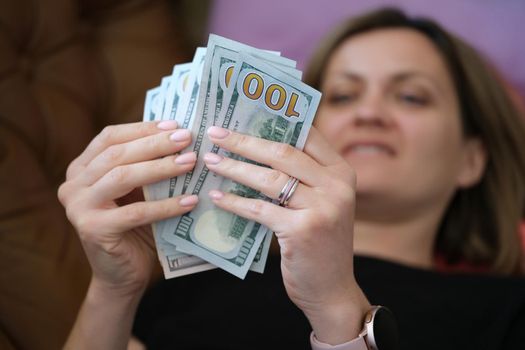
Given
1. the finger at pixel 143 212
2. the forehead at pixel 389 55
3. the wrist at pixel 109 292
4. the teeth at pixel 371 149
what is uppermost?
the forehead at pixel 389 55

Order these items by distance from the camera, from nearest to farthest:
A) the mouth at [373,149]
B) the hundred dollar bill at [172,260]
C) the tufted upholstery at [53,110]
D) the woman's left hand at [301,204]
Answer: the woman's left hand at [301,204] < the hundred dollar bill at [172,260] < the tufted upholstery at [53,110] < the mouth at [373,149]

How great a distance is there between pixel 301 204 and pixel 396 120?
2.55 feet

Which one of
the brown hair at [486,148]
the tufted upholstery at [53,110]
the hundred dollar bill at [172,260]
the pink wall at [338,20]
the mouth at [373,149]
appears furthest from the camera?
the pink wall at [338,20]

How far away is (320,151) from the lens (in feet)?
3.11

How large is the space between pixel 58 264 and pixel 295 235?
655mm

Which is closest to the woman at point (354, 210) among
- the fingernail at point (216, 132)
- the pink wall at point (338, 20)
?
the fingernail at point (216, 132)

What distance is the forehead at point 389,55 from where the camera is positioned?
1668mm

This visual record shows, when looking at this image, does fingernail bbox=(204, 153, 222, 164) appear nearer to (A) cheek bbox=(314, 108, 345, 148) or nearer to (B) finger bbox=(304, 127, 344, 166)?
(B) finger bbox=(304, 127, 344, 166)

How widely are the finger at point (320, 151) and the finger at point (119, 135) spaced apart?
219mm

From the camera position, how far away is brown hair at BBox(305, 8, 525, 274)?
1.80 meters

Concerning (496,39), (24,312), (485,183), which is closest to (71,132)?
(24,312)

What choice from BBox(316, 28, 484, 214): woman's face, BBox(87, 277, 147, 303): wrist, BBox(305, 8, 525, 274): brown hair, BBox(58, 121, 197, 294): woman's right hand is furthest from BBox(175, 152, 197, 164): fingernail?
BBox(305, 8, 525, 274): brown hair

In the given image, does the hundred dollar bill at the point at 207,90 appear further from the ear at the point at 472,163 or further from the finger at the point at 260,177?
the ear at the point at 472,163

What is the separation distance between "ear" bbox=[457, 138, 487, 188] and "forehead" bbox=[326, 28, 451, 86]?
23cm
